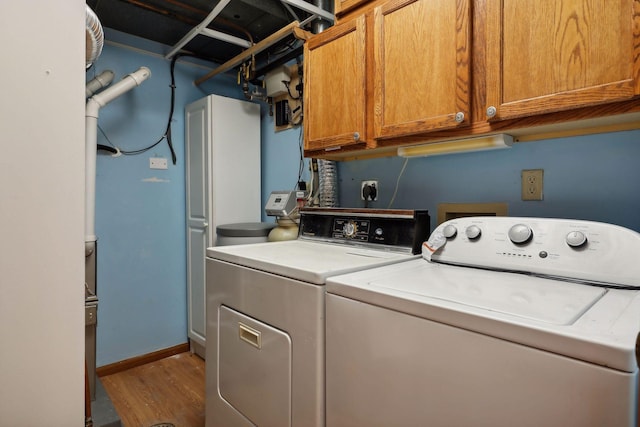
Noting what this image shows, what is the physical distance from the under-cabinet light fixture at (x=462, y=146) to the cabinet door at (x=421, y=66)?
0.18m

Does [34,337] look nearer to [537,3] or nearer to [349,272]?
[349,272]

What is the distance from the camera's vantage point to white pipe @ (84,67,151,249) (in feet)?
6.78

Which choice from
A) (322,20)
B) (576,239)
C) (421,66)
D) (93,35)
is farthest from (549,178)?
(93,35)

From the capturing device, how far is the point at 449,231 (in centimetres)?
132

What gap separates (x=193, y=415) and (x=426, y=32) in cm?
234

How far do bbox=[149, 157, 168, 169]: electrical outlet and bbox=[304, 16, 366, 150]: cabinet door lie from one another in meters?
1.53

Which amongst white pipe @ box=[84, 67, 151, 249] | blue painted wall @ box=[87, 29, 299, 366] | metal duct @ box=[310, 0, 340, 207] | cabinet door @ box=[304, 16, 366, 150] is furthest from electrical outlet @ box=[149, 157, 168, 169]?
cabinet door @ box=[304, 16, 366, 150]

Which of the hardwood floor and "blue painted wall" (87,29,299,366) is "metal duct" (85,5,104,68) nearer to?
"blue painted wall" (87,29,299,366)

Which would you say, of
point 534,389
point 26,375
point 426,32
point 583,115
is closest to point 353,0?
point 426,32

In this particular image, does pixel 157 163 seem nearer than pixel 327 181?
No

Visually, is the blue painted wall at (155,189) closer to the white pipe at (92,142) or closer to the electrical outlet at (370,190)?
the electrical outlet at (370,190)

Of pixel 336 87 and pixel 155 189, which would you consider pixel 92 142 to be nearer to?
pixel 155 189

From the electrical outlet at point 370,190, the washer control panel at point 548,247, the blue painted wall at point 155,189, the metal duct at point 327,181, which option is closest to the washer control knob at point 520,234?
the washer control panel at point 548,247

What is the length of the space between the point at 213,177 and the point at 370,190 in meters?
1.26
